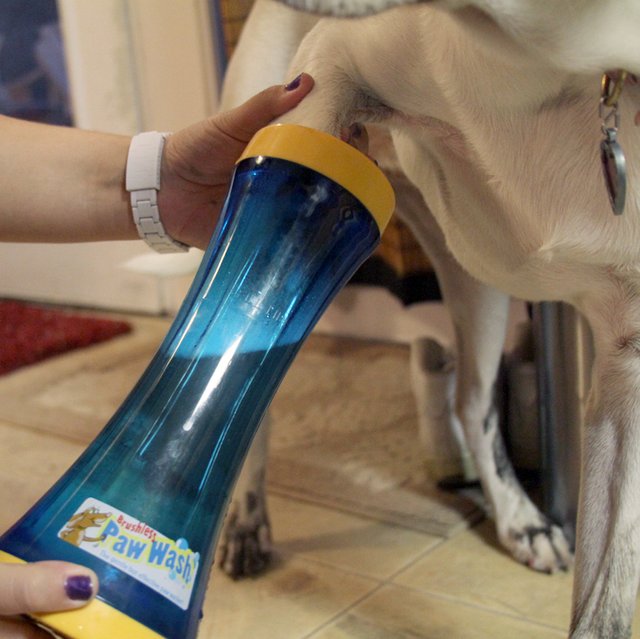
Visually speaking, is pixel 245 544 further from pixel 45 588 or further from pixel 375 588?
pixel 45 588

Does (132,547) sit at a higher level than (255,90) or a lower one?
lower

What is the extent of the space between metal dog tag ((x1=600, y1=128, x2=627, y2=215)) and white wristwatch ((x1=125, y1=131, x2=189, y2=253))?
0.54m

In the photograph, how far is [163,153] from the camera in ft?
3.34

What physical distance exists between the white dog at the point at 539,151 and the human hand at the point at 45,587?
0.37m

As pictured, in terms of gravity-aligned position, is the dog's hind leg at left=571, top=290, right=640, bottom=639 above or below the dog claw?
above

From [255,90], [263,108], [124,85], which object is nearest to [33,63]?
[124,85]

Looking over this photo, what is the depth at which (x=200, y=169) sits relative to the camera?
3.31 ft

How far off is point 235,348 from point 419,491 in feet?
2.68

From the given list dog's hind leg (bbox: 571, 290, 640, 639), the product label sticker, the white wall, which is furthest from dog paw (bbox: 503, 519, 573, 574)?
the white wall

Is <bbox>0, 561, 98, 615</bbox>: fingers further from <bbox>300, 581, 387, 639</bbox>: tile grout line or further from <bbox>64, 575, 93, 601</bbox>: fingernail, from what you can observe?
<bbox>300, 581, 387, 639</bbox>: tile grout line

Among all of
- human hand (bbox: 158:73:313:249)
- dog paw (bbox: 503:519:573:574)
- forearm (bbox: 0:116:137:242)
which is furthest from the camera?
dog paw (bbox: 503:519:573:574)

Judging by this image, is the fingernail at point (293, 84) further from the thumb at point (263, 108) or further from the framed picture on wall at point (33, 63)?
the framed picture on wall at point (33, 63)

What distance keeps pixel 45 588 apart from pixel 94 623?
0.04 metres

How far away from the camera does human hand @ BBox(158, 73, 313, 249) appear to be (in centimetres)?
93
